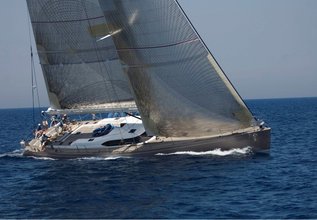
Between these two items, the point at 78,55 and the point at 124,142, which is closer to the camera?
the point at 124,142

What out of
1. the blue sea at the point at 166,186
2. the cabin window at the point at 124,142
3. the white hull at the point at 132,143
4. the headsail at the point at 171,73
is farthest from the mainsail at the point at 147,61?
the blue sea at the point at 166,186

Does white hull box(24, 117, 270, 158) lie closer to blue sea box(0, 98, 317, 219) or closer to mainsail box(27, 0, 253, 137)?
blue sea box(0, 98, 317, 219)

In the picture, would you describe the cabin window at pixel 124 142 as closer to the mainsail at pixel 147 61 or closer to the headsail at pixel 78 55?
the mainsail at pixel 147 61

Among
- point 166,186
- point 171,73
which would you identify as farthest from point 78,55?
point 166,186

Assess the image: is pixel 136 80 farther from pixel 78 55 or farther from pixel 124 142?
pixel 78 55

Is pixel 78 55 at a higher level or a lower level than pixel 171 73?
higher

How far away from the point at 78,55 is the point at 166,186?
15007mm

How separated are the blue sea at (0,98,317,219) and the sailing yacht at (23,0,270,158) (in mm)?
1178

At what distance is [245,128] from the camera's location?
32219 mm

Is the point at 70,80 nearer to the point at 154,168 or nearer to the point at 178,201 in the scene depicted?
the point at 154,168

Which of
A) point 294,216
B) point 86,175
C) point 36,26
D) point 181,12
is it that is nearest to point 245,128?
point 181,12

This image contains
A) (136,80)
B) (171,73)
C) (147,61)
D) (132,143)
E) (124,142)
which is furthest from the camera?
(124,142)

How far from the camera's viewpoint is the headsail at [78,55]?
3525cm

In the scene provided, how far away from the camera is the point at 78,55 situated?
120 ft
